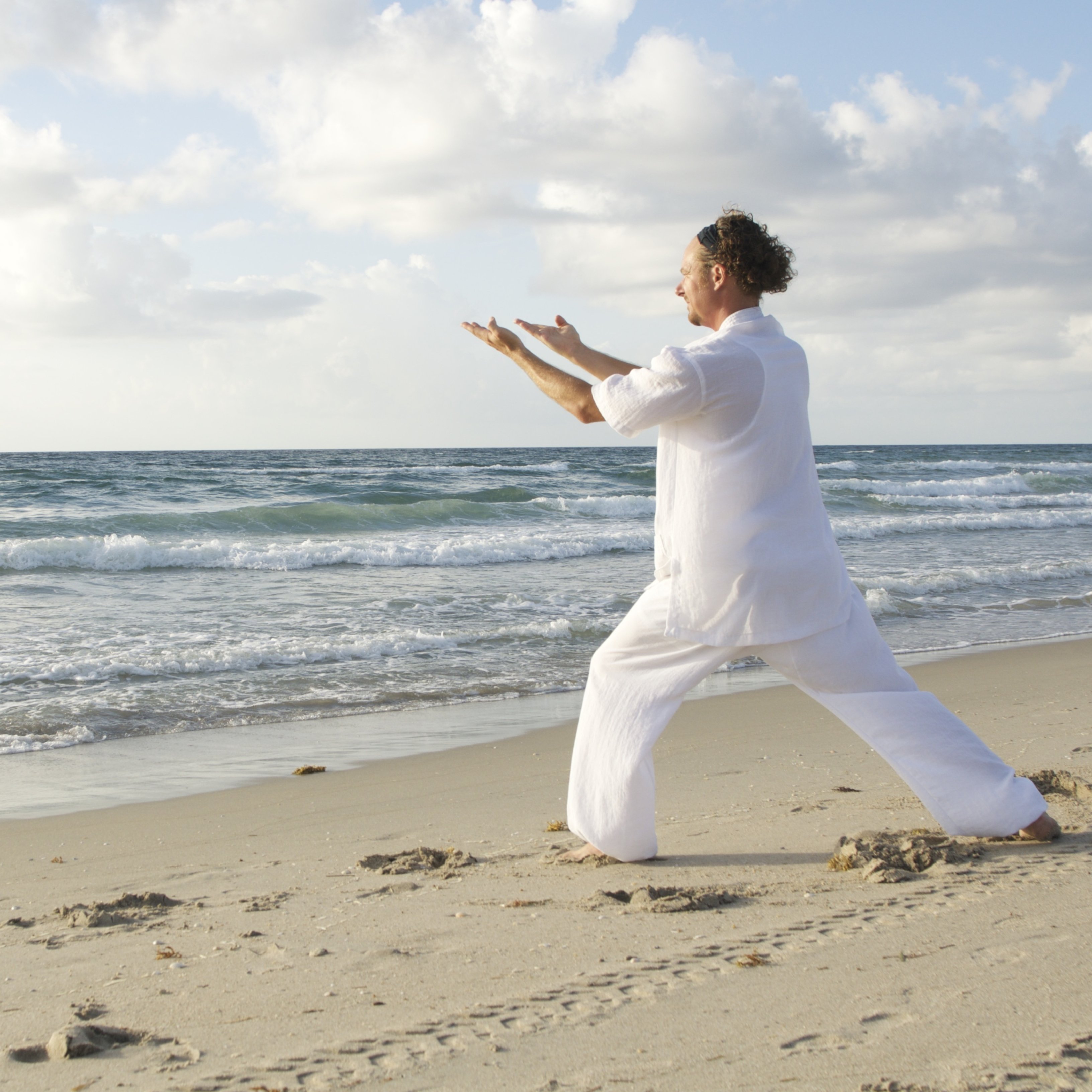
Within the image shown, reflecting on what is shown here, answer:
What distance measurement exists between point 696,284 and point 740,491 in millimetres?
604

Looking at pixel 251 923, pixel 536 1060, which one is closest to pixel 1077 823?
pixel 536 1060

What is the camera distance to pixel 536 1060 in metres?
1.88

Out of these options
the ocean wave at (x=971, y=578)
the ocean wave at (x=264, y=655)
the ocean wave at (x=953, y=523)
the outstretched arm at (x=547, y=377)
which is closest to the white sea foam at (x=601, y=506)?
the ocean wave at (x=953, y=523)

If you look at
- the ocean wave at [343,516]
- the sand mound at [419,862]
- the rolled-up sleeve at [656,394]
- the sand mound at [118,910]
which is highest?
the rolled-up sleeve at [656,394]

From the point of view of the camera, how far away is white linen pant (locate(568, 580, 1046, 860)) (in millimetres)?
2936

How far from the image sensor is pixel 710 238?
283 cm

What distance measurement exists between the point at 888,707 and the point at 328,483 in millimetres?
28561

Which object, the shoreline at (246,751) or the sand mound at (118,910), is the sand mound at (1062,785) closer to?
the shoreline at (246,751)

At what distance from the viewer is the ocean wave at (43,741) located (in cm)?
546

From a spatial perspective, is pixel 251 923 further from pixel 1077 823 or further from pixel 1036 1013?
pixel 1077 823

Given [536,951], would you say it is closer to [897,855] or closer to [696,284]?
[897,855]

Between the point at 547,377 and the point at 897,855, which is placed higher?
the point at 547,377

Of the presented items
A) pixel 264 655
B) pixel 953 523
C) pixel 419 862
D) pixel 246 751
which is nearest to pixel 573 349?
pixel 419 862

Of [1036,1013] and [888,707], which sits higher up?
[888,707]
